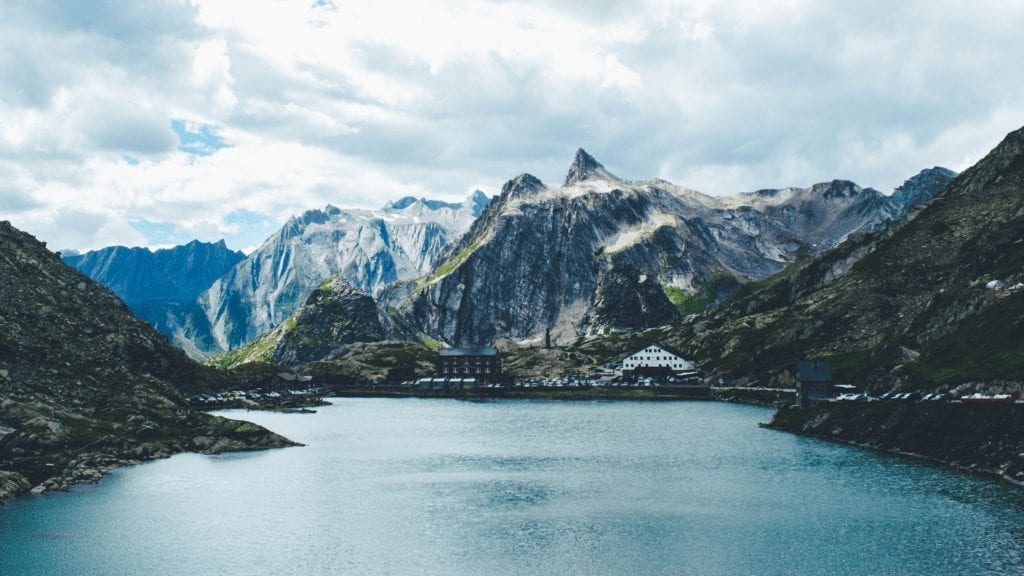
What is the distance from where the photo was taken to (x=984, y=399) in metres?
111

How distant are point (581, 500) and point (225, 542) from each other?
38.6 m

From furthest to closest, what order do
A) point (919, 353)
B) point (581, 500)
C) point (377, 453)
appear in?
1. point (919, 353)
2. point (377, 453)
3. point (581, 500)

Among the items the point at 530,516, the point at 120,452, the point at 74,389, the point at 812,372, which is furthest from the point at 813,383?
the point at 74,389

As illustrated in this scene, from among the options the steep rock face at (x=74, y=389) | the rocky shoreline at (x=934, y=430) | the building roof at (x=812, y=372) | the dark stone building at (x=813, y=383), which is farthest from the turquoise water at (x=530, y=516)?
the building roof at (x=812, y=372)

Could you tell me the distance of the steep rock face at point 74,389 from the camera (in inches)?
4144

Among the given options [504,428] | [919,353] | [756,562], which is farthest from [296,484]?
[919,353]

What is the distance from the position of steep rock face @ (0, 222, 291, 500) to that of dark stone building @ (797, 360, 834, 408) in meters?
104

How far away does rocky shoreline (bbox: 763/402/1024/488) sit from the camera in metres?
96.8

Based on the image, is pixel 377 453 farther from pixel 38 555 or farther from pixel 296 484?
pixel 38 555

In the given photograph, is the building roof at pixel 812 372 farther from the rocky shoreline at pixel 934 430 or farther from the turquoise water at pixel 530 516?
the turquoise water at pixel 530 516

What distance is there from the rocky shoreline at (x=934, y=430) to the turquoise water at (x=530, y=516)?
423 centimetres

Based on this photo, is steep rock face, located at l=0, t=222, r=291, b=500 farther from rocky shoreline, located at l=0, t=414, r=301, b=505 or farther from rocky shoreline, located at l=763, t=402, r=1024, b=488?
rocky shoreline, located at l=763, t=402, r=1024, b=488

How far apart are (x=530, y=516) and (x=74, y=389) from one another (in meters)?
93.9

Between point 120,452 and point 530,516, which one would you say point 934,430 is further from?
point 120,452
